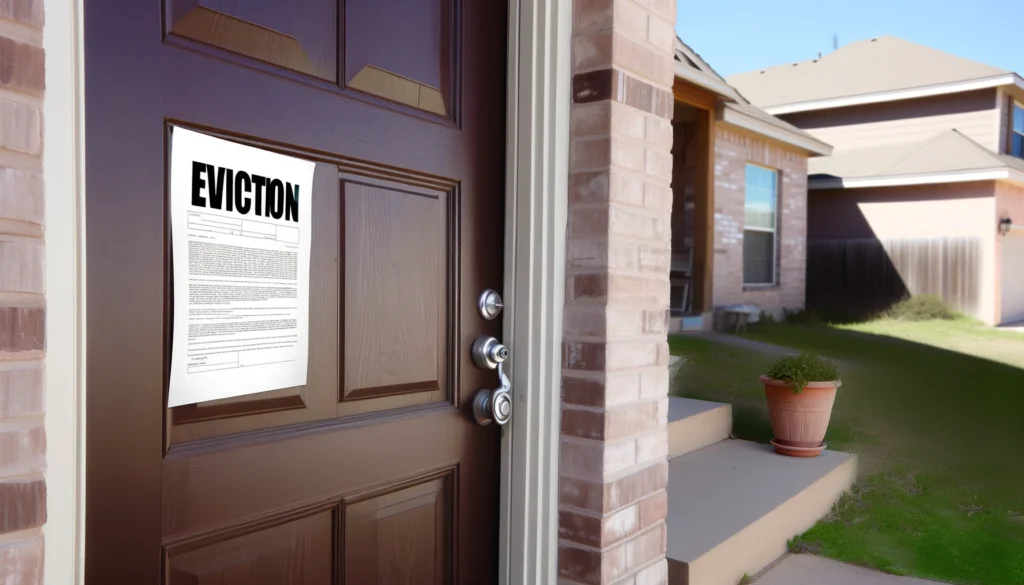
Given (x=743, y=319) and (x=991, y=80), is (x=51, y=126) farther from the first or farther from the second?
(x=991, y=80)

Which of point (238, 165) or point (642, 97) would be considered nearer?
point (238, 165)

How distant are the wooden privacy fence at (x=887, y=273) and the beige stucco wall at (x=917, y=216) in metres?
0.12

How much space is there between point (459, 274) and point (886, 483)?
3.91m

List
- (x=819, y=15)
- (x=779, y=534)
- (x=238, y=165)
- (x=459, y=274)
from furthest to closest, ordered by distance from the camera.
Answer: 1. (x=819, y=15)
2. (x=779, y=534)
3. (x=459, y=274)
4. (x=238, y=165)

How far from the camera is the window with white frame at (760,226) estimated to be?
10375 mm

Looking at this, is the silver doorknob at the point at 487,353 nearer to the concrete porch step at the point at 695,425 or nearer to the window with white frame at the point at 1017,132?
the concrete porch step at the point at 695,425

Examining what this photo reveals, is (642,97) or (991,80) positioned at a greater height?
(991,80)

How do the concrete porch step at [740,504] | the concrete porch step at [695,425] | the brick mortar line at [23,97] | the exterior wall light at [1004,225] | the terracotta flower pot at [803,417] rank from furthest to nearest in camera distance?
the exterior wall light at [1004,225] → the terracotta flower pot at [803,417] → the concrete porch step at [695,425] → the concrete porch step at [740,504] → the brick mortar line at [23,97]

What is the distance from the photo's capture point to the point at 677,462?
4.16 m

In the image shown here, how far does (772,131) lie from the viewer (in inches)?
393

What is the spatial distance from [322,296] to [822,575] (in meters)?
2.70

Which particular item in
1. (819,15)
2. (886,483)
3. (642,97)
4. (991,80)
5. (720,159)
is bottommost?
(886,483)

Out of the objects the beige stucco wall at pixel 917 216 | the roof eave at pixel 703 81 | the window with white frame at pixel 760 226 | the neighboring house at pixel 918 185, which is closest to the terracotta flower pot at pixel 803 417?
the roof eave at pixel 703 81

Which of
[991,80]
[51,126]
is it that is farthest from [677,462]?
[991,80]
